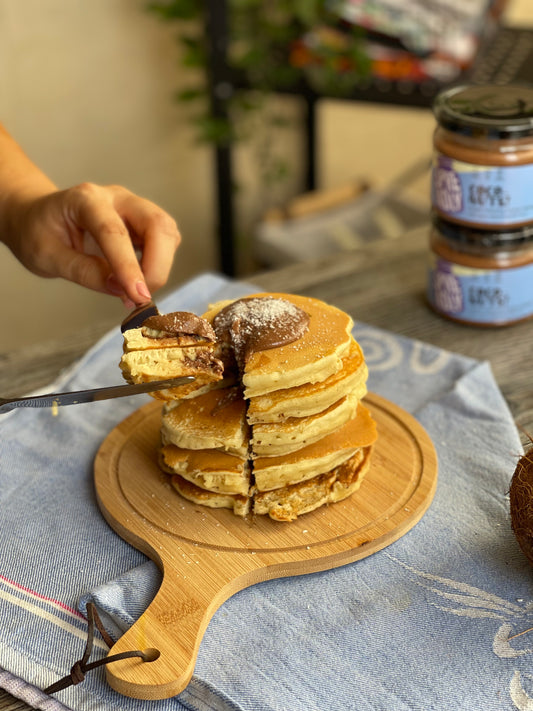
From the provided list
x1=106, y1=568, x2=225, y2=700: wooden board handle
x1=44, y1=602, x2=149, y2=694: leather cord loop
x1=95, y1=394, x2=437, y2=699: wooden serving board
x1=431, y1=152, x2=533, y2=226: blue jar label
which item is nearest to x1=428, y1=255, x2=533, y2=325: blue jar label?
x1=431, y1=152, x2=533, y2=226: blue jar label

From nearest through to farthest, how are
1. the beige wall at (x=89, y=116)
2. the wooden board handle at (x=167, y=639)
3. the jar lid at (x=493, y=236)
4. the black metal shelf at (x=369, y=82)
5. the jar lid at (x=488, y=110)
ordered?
1. the wooden board handle at (x=167, y=639)
2. the jar lid at (x=488, y=110)
3. the jar lid at (x=493, y=236)
4. the black metal shelf at (x=369, y=82)
5. the beige wall at (x=89, y=116)

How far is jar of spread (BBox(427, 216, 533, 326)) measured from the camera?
1.54 meters

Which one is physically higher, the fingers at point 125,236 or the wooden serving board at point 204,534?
the fingers at point 125,236

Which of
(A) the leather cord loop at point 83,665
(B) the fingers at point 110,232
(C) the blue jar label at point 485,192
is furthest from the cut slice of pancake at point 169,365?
(C) the blue jar label at point 485,192

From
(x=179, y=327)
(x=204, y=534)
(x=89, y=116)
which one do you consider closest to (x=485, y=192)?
(x=179, y=327)

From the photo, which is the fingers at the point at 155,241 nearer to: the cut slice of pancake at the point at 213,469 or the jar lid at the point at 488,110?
the cut slice of pancake at the point at 213,469

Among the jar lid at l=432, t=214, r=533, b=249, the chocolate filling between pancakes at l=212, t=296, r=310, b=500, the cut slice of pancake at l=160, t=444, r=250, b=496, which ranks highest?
the chocolate filling between pancakes at l=212, t=296, r=310, b=500

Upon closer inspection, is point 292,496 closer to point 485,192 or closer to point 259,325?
point 259,325

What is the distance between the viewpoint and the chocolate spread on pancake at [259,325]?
1.10 metres

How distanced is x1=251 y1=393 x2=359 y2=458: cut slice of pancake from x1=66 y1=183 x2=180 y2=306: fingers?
314 mm

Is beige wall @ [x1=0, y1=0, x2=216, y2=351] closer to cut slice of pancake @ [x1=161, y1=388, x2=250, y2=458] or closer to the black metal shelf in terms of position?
the black metal shelf

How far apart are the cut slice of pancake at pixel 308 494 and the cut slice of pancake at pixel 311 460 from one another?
1cm

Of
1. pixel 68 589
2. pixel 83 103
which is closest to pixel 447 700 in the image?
pixel 68 589

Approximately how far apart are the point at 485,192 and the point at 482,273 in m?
0.16
